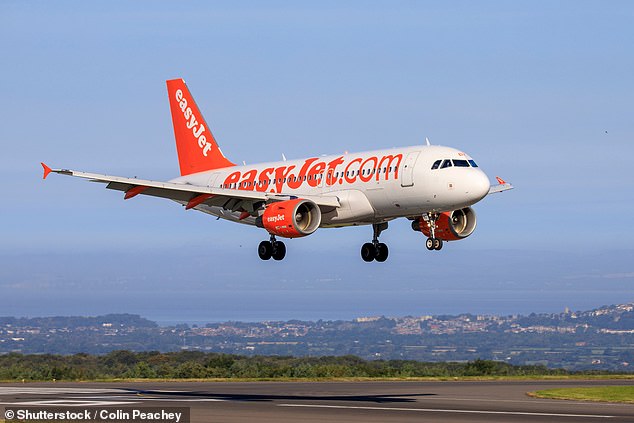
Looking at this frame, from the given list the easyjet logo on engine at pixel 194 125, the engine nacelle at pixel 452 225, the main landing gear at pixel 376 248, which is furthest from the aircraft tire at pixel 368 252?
the easyjet logo on engine at pixel 194 125

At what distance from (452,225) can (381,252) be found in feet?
16.2

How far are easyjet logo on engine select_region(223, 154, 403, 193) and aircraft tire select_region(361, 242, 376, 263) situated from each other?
18.8 ft

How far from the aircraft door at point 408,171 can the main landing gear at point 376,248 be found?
8297 mm

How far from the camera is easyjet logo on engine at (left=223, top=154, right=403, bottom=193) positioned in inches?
2377

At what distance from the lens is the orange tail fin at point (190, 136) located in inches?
3063

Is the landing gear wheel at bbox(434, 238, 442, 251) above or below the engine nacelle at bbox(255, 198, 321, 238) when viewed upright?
below

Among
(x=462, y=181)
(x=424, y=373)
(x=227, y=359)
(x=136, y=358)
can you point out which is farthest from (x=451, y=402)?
(x=136, y=358)

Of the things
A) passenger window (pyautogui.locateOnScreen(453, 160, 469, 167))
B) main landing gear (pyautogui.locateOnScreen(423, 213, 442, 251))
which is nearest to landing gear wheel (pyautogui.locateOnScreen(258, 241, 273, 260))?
main landing gear (pyautogui.locateOnScreen(423, 213, 442, 251))

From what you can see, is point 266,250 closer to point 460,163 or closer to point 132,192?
point 132,192

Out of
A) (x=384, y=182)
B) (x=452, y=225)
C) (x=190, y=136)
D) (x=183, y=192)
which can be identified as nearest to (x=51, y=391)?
(x=183, y=192)

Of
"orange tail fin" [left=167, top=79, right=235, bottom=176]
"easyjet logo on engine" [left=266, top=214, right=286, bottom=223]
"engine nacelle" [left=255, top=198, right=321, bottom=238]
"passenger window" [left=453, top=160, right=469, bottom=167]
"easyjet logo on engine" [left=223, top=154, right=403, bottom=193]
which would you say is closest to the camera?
"passenger window" [left=453, top=160, right=469, bottom=167]

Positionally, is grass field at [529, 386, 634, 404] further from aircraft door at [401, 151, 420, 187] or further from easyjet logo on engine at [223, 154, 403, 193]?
easyjet logo on engine at [223, 154, 403, 193]

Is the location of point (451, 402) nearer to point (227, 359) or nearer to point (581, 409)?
point (581, 409)

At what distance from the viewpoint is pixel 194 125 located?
8038 centimetres
